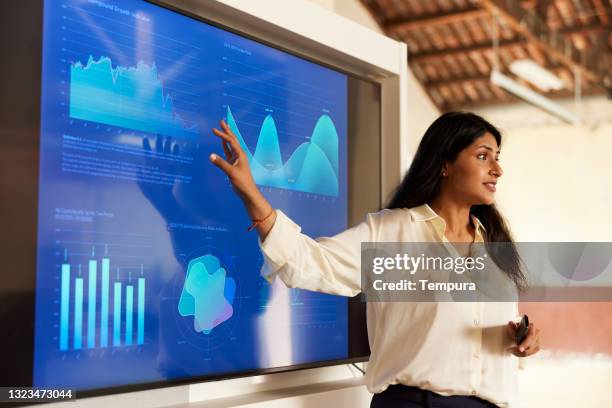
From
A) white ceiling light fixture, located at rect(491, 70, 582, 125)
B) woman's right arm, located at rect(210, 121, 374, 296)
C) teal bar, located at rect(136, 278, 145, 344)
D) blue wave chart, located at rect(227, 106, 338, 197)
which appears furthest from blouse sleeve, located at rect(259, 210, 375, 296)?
white ceiling light fixture, located at rect(491, 70, 582, 125)

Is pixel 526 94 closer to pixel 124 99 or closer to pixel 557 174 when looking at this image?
pixel 557 174

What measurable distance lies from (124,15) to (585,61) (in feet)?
30.6

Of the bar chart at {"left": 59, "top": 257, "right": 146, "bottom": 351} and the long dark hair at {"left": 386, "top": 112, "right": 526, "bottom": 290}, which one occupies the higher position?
the long dark hair at {"left": 386, "top": 112, "right": 526, "bottom": 290}

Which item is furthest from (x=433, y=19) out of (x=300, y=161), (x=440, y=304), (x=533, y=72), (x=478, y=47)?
(x=440, y=304)

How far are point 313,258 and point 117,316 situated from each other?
1.78ft

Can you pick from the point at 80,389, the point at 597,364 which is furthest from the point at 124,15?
the point at 597,364

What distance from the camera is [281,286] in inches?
99.2

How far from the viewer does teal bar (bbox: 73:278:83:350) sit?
1831 millimetres

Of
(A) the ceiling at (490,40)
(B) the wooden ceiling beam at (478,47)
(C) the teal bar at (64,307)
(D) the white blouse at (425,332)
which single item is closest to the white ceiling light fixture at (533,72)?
(A) the ceiling at (490,40)

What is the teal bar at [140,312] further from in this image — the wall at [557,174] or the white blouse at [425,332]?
the wall at [557,174]

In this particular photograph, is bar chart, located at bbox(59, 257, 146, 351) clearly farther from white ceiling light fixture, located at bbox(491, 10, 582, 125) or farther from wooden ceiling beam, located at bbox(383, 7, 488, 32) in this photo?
wooden ceiling beam, located at bbox(383, 7, 488, 32)

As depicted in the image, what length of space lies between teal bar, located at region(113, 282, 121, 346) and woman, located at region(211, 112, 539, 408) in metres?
0.51

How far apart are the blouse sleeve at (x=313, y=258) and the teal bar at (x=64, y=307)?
1.58 feet

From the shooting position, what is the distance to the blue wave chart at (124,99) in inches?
74.5
